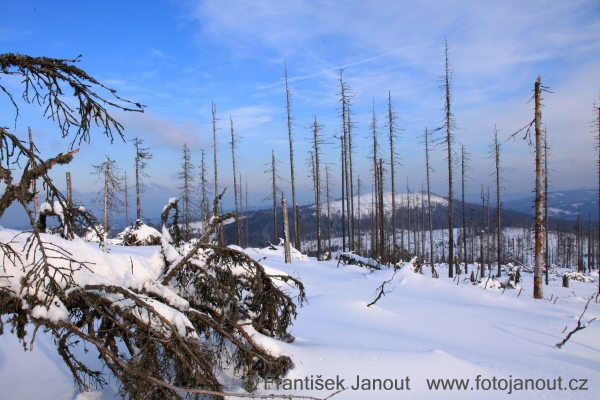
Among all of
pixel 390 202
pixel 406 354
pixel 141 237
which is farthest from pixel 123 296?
pixel 390 202

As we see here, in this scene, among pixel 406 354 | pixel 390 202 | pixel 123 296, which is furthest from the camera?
pixel 390 202

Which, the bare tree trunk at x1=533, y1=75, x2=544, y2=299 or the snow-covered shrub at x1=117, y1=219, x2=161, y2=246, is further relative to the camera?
the snow-covered shrub at x1=117, y1=219, x2=161, y2=246

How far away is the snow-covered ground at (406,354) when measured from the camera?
11.3 ft

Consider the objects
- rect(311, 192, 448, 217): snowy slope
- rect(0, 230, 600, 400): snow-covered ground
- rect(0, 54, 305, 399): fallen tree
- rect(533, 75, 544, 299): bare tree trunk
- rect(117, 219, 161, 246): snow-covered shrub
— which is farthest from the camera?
rect(311, 192, 448, 217): snowy slope

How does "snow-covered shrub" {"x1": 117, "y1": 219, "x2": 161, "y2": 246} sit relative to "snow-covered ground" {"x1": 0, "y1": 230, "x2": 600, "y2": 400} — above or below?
above

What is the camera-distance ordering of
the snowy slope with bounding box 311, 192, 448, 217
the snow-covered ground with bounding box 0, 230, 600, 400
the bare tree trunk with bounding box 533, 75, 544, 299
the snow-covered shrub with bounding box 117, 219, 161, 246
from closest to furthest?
the snow-covered ground with bounding box 0, 230, 600, 400, the bare tree trunk with bounding box 533, 75, 544, 299, the snow-covered shrub with bounding box 117, 219, 161, 246, the snowy slope with bounding box 311, 192, 448, 217

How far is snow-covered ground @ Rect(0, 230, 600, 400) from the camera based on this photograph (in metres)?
3.43

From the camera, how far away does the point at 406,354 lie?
4.10m

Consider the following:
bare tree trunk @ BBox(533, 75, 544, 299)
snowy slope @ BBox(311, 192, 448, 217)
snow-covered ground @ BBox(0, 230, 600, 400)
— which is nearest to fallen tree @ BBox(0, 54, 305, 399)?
snow-covered ground @ BBox(0, 230, 600, 400)

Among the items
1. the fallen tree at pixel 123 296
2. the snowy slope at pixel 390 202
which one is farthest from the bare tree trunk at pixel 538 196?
the snowy slope at pixel 390 202

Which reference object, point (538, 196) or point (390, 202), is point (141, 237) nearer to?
point (538, 196)

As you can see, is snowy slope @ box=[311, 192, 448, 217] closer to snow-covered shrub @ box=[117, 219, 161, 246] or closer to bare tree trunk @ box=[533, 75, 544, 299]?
bare tree trunk @ box=[533, 75, 544, 299]

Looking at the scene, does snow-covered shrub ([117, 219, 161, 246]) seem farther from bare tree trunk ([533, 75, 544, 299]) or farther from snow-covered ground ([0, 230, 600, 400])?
bare tree trunk ([533, 75, 544, 299])

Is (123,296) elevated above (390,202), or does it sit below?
above
